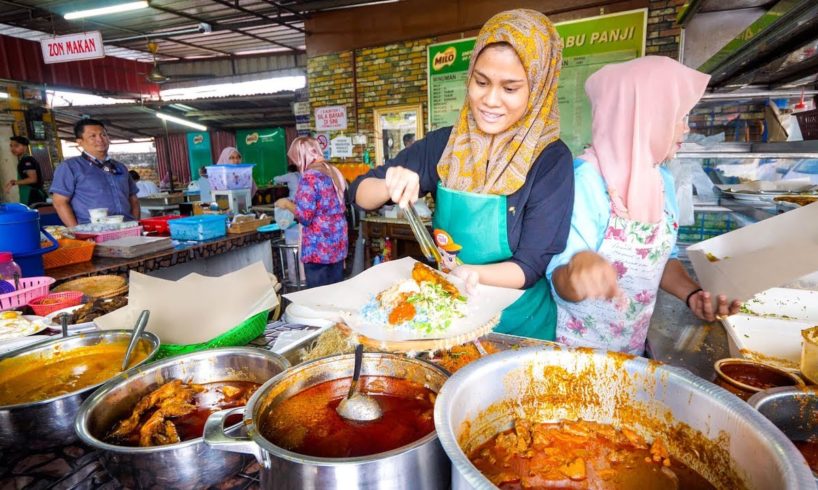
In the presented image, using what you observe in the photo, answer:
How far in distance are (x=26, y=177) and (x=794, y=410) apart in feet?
38.4

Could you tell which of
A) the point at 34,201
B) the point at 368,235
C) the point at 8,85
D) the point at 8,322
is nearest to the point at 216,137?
the point at 8,85

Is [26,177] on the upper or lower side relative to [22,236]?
upper

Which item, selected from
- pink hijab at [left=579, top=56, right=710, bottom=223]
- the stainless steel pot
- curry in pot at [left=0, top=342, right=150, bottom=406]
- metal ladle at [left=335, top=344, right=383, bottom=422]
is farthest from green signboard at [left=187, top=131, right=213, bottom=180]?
the stainless steel pot

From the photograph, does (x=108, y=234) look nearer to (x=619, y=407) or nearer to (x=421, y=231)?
(x=421, y=231)

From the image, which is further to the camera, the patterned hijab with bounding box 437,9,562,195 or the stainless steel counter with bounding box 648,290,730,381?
the stainless steel counter with bounding box 648,290,730,381

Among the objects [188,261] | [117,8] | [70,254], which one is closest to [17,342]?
[70,254]

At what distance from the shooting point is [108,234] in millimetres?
4148

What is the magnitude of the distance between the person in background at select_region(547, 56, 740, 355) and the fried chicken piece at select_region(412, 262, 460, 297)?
→ 45 cm

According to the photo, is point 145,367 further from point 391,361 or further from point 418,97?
point 418,97

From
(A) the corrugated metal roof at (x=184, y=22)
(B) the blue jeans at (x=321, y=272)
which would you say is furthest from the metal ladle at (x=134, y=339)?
(A) the corrugated metal roof at (x=184, y=22)

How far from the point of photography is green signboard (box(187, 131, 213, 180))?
1847cm

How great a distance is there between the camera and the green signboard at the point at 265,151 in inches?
666

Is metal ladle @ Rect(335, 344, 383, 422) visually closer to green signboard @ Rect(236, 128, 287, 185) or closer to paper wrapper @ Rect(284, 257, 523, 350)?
paper wrapper @ Rect(284, 257, 523, 350)

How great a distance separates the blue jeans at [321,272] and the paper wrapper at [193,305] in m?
3.17
